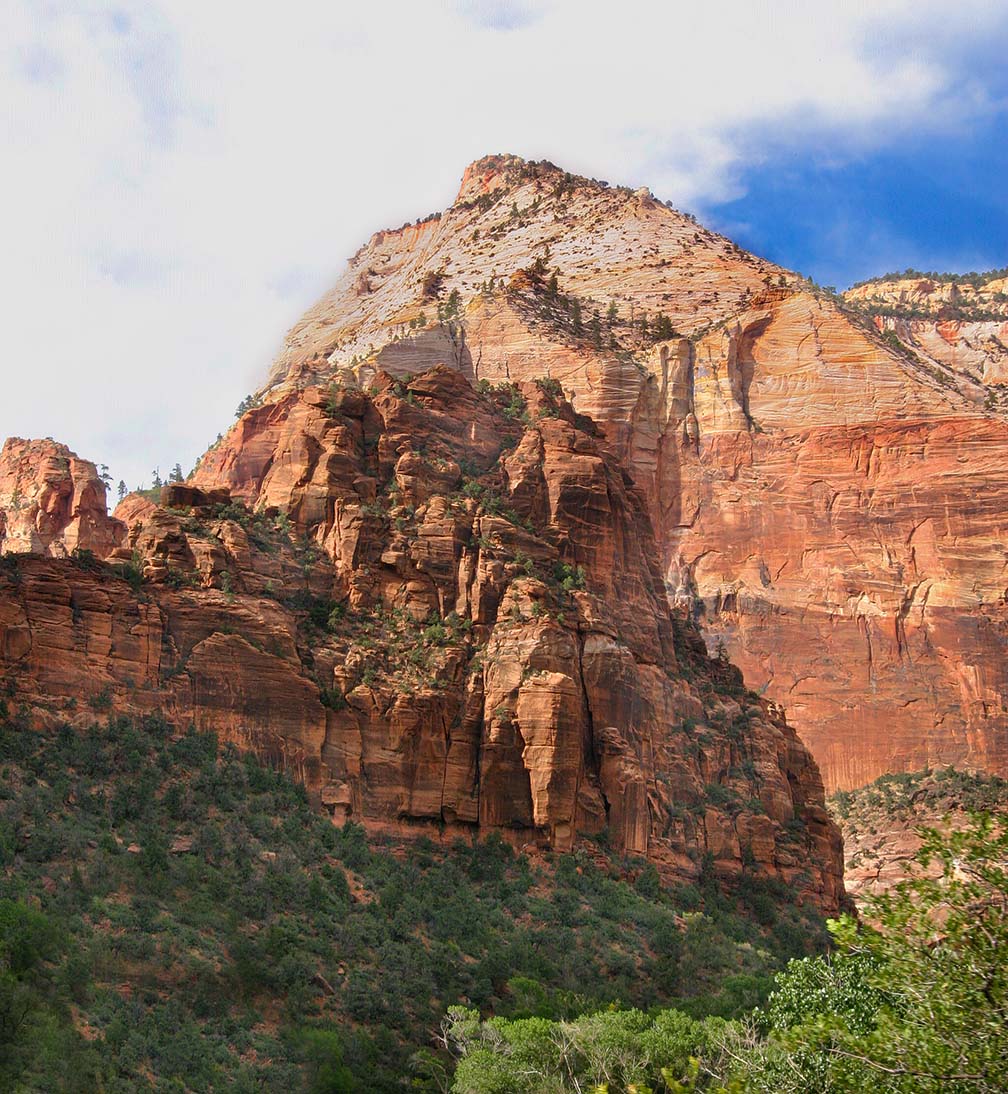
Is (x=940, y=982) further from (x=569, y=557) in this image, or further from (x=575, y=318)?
(x=575, y=318)

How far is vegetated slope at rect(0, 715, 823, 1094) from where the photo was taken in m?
47.6

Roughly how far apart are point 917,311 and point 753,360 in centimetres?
6497

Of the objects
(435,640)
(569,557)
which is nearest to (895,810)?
(569,557)

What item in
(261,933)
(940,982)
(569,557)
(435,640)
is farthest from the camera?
(569,557)

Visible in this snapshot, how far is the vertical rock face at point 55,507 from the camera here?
92250 mm

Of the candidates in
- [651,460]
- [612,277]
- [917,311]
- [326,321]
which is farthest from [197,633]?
[917,311]

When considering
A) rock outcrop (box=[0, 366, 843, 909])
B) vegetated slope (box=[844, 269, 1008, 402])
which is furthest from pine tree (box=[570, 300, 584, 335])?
rock outcrop (box=[0, 366, 843, 909])

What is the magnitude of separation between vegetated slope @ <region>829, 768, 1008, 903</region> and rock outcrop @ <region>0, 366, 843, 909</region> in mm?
19676

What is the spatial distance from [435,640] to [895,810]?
50484 mm

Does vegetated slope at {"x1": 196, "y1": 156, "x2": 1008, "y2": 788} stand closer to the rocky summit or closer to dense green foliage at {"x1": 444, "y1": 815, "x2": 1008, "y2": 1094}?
the rocky summit

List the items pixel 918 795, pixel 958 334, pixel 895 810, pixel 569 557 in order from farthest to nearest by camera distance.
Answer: pixel 958 334, pixel 918 795, pixel 895 810, pixel 569 557

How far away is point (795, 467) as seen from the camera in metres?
127

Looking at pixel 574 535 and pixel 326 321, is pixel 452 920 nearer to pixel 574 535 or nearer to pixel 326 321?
pixel 574 535

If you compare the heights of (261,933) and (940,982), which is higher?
(940,982)
